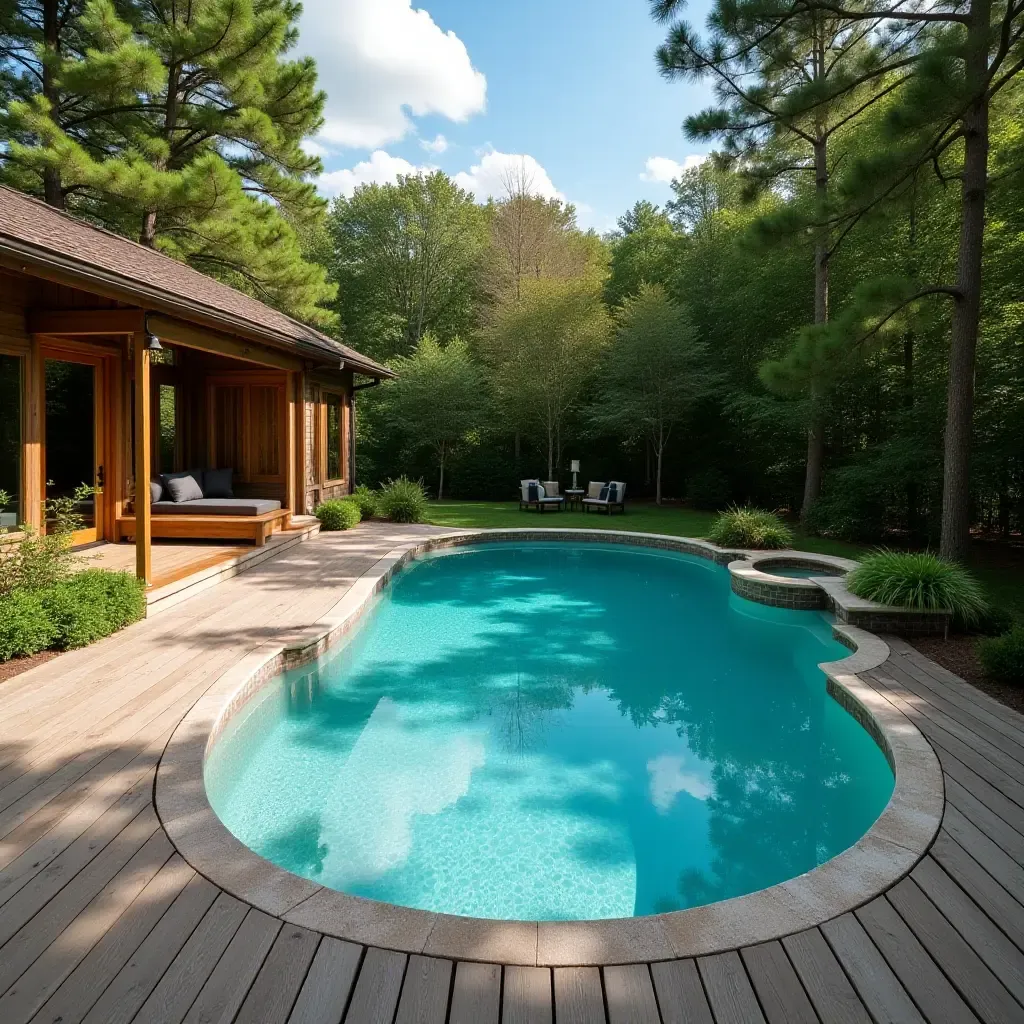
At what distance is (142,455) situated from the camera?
6.62 metres

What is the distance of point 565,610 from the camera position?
873cm

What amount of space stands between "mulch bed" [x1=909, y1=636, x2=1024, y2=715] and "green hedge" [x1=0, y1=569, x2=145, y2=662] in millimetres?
6409

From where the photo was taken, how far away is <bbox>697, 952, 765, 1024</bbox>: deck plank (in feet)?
6.50

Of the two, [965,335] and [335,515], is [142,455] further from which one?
[965,335]

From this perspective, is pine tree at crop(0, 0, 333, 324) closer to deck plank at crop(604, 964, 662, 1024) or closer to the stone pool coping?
the stone pool coping

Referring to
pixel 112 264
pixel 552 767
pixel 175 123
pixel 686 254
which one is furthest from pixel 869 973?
pixel 686 254

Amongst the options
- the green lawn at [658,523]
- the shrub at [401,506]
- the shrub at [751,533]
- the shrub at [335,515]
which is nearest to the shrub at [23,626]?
the shrub at [335,515]

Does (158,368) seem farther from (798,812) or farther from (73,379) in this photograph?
(798,812)

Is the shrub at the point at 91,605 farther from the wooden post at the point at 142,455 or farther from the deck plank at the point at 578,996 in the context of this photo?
the deck plank at the point at 578,996

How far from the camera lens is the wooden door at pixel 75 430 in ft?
26.0

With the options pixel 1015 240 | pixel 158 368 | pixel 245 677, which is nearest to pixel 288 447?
pixel 158 368

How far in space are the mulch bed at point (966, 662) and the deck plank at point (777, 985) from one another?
330 cm

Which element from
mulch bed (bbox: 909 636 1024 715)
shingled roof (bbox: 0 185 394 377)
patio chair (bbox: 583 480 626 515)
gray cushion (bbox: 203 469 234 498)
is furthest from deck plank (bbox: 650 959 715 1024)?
patio chair (bbox: 583 480 626 515)

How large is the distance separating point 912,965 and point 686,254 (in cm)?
2318
